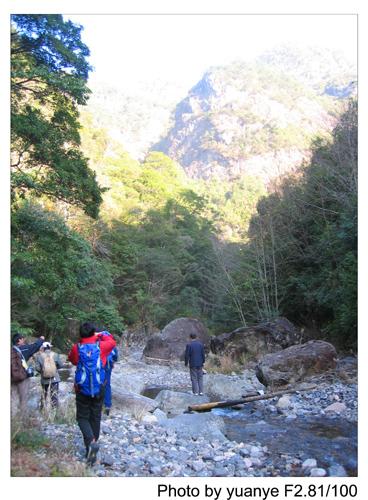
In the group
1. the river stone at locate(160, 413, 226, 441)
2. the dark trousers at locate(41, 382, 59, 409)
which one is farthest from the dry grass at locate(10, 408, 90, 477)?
the river stone at locate(160, 413, 226, 441)

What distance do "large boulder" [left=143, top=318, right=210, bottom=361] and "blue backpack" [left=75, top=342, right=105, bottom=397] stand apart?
1559cm

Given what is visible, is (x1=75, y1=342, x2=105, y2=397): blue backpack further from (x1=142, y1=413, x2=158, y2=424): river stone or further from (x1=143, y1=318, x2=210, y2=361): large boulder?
(x1=143, y1=318, x2=210, y2=361): large boulder

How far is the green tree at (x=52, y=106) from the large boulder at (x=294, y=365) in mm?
6233

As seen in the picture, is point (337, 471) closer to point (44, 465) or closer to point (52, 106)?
point (44, 465)

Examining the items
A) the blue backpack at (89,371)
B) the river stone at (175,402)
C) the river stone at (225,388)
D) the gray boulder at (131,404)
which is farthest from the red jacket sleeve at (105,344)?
the river stone at (225,388)

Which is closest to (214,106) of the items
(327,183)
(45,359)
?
(327,183)

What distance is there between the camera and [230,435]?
870 centimetres

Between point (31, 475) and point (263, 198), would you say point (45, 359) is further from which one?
point (263, 198)

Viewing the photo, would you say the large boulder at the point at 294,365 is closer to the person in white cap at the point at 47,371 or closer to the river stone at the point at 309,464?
the river stone at the point at 309,464

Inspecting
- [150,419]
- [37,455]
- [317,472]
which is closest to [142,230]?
[150,419]

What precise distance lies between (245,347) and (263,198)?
9.56 metres

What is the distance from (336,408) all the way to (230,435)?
2760 mm

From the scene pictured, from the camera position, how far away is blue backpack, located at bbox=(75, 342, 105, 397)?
5684 mm

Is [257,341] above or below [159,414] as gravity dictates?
above
